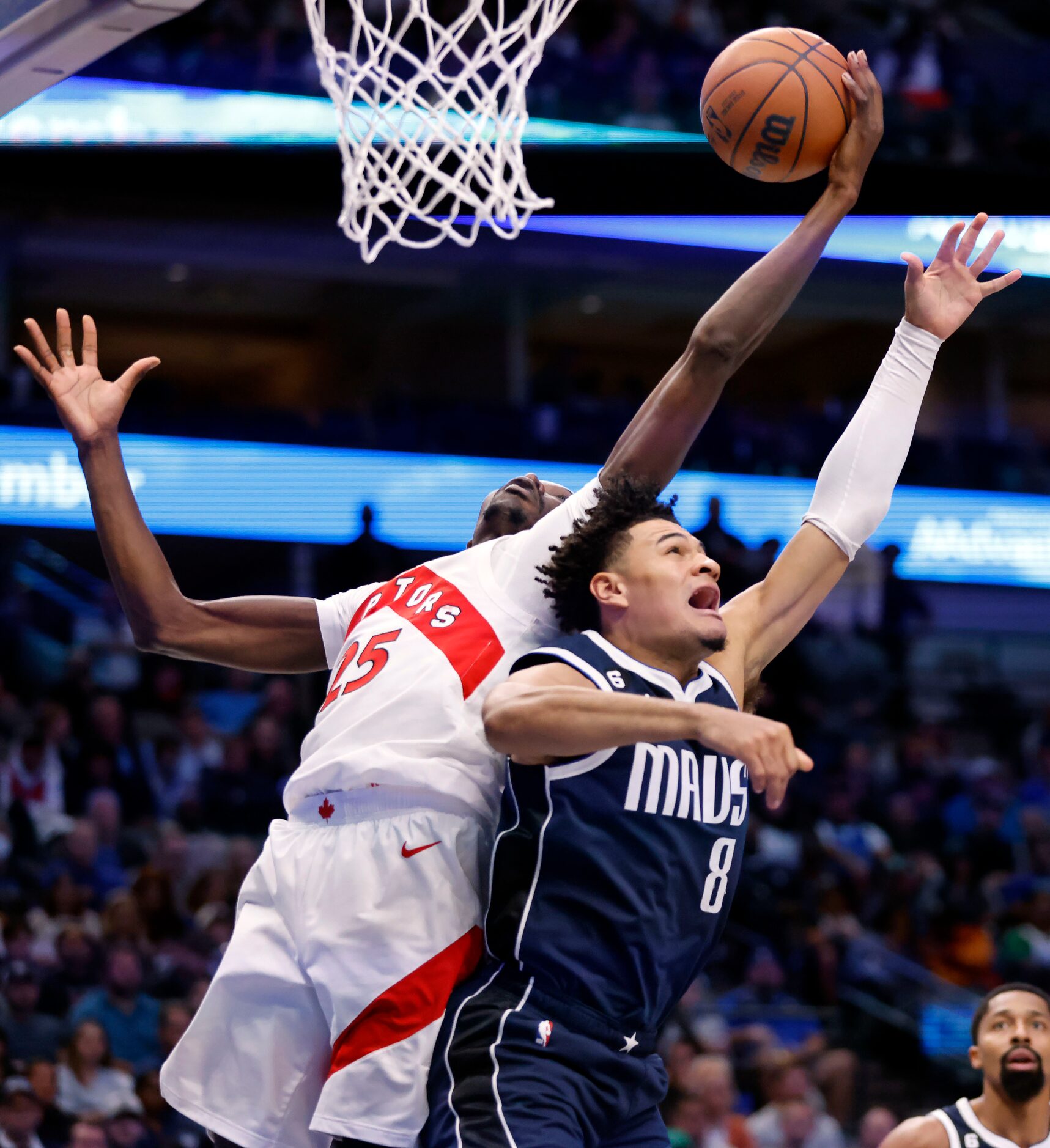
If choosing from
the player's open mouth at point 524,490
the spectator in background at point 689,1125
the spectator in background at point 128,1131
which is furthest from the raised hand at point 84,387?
the spectator in background at point 689,1125

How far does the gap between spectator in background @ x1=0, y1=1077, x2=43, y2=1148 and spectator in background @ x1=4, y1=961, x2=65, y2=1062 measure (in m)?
0.40

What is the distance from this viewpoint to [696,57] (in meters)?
13.1

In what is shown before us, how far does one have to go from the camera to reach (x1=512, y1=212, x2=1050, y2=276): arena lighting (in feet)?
Answer: 41.1

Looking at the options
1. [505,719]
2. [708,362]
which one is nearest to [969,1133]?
[708,362]

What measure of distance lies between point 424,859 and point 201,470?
28.9 ft

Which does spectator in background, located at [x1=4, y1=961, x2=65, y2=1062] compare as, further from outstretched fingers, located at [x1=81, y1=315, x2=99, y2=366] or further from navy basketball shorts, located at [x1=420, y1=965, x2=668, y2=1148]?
navy basketball shorts, located at [x1=420, y1=965, x2=668, y2=1148]

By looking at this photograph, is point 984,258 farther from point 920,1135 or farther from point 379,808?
point 920,1135

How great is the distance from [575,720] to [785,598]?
2.83 ft

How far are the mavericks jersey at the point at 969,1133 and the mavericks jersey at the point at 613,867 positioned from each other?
2558mm

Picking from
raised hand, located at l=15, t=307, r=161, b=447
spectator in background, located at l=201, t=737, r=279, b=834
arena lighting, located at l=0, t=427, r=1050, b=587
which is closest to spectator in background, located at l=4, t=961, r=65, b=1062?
spectator in background, located at l=201, t=737, r=279, b=834

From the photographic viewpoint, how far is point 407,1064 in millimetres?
2820

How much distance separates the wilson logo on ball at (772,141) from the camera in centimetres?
341

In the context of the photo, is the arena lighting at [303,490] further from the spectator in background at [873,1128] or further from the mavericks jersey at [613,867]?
the mavericks jersey at [613,867]

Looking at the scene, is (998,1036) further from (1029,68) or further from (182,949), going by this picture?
(1029,68)
